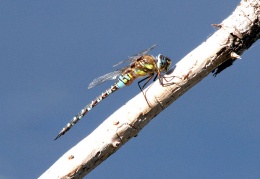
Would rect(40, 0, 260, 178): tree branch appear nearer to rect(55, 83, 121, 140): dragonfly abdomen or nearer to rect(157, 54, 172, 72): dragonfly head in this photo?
rect(157, 54, 172, 72): dragonfly head

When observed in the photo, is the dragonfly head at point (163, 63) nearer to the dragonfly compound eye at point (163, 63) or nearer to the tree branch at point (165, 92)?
the dragonfly compound eye at point (163, 63)

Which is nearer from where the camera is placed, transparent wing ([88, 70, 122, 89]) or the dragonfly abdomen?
the dragonfly abdomen

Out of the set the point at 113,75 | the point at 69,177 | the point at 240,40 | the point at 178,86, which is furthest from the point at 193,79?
the point at 69,177

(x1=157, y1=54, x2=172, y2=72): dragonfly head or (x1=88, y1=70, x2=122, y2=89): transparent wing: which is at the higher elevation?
(x1=88, y1=70, x2=122, y2=89): transparent wing

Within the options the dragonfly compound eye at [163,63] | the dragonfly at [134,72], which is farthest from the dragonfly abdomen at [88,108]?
the dragonfly compound eye at [163,63]

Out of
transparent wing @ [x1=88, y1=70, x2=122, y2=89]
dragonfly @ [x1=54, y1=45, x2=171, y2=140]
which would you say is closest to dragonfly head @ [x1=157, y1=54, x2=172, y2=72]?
dragonfly @ [x1=54, y1=45, x2=171, y2=140]
